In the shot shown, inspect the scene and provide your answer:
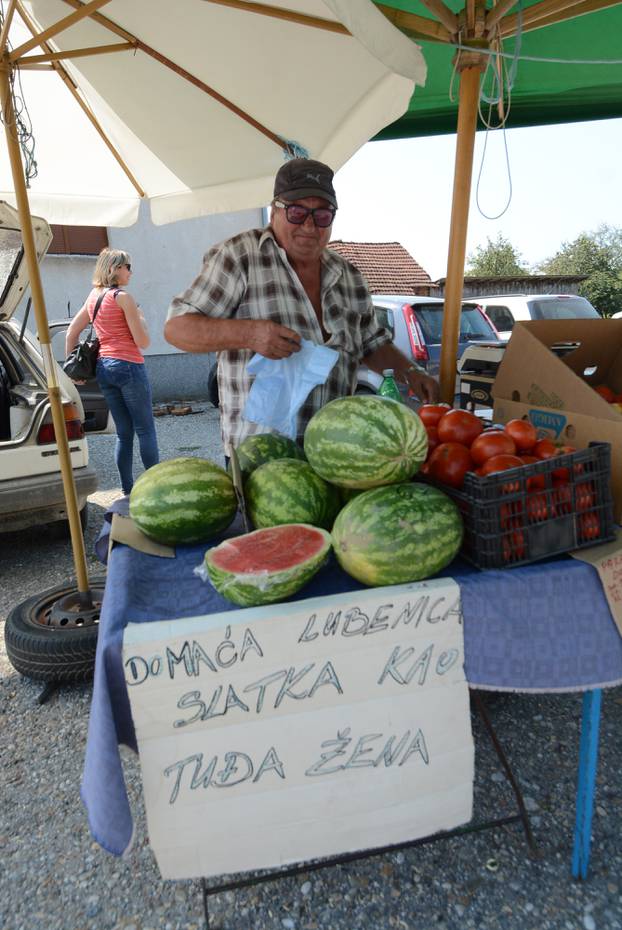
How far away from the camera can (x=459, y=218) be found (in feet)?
8.46

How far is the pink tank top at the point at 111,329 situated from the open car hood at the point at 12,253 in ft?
2.10

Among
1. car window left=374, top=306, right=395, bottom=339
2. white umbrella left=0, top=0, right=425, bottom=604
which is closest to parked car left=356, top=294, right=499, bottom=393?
car window left=374, top=306, right=395, bottom=339

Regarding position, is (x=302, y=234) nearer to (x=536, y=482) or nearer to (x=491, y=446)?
(x=491, y=446)

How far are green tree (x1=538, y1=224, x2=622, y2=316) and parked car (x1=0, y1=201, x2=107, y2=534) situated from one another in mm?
40886

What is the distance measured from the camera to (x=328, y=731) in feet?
4.65

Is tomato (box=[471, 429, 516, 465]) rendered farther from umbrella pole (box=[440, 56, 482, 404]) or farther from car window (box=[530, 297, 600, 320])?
car window (box=[530, 297, 600, 320])

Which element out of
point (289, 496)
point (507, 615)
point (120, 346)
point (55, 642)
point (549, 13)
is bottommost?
point (55, 642)

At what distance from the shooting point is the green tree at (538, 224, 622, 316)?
39656 mm

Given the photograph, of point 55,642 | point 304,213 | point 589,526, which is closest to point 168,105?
point 304,213

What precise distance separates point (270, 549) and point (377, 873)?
125 cm

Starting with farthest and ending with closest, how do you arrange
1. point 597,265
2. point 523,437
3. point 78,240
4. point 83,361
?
1. point 597,265
2. point 78,240
3. point 83,361
4. point 523,437

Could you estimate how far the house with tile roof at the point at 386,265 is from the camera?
2206 centimetres

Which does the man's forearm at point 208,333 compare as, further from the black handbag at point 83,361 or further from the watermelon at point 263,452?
the black handbag at point 83,361

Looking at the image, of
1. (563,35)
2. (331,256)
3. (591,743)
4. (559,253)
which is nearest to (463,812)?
(591,743)
